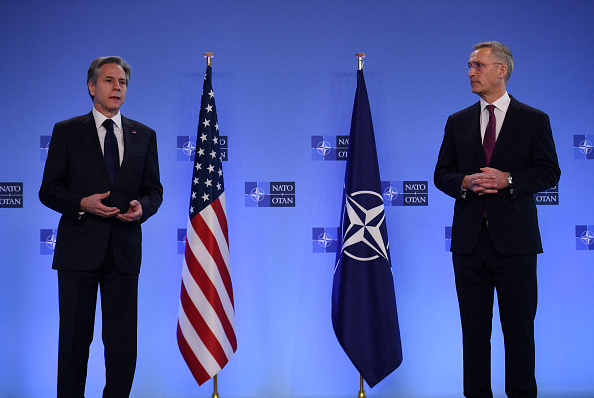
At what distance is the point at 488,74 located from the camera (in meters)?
2.90

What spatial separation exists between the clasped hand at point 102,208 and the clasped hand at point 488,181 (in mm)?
1609

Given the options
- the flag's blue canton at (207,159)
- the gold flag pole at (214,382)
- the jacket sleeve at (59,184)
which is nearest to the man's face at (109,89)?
the jacket sleeve at (59,184)

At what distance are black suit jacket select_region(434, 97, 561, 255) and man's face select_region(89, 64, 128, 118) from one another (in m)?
1.70

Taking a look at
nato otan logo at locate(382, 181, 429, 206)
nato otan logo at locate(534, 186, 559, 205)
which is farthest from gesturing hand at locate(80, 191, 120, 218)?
nato otan logo at locate(534, 186, 559, 205)

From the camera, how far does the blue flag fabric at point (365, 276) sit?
142 inches

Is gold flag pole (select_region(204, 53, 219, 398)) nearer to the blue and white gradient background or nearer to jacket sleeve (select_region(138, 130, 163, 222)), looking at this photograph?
the blue and white gradient background

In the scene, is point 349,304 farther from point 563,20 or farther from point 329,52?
point 563,20

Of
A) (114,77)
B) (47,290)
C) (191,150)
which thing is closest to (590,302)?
(191,150)

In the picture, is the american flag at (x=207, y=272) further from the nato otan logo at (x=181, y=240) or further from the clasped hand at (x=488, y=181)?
the clasped hand at (x=488, y=181)

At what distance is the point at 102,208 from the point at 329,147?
1.86 meters

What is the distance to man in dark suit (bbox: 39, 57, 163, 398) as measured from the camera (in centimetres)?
269

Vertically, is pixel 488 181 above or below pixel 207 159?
below

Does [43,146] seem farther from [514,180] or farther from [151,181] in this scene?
[514,180]

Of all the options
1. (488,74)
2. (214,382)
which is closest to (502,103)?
(488,74)
